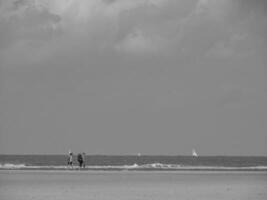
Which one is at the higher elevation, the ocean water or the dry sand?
the ocean water

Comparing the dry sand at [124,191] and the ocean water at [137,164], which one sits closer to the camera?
the dry sand at [124,191]

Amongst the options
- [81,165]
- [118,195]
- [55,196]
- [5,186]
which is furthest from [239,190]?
[81,165]

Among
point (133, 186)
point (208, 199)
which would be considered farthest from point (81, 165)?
point (208, 199)

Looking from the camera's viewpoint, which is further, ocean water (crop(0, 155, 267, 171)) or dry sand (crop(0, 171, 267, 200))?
ocean water (crop(0, 155, 267, 171))

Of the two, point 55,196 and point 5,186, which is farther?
point 5,186

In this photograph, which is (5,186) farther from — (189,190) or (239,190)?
(239,190)

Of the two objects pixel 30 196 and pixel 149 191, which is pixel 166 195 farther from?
pixel 30 196

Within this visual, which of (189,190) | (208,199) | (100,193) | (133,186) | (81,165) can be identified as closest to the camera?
(208,199)

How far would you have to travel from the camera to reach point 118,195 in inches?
1206

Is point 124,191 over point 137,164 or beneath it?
beneath

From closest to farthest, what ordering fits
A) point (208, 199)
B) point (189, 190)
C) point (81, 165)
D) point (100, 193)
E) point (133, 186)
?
point (208, 199)
point (100, 193)
point (189, 190)
point (133, 186)
point (81, 165)

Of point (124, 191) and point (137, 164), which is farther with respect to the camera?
point (137, 164)

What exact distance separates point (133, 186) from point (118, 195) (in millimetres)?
6037

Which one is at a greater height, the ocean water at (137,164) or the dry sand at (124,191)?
the ocean water at (137,164)
